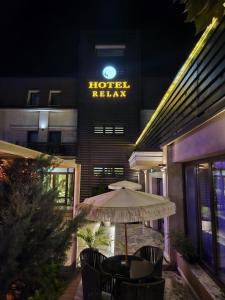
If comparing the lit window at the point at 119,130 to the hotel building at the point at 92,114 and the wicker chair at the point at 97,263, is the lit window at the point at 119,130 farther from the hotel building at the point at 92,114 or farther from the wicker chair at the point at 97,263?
the wicker chair at the point at 97,263

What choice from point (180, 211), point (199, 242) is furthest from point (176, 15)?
point (199, 242)

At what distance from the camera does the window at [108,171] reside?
45.7 ft

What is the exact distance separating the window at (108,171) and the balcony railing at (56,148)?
5.69 ft

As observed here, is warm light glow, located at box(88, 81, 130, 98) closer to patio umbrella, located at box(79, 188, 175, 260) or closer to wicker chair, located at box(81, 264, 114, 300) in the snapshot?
patio umbrella, located at box(79, 188, 175, 260)

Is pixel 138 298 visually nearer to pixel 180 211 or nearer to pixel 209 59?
pixel 180 211

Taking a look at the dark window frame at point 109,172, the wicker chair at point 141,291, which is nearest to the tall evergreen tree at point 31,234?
the wicker chair at point 141,291

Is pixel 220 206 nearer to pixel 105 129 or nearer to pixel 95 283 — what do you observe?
pixel 95 283

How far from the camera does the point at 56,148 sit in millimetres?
14031

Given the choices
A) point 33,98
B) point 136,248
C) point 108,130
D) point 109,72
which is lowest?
point 136,248

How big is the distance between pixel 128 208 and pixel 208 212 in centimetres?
184

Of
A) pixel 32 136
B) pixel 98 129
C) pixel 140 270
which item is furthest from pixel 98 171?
pixel 140 270

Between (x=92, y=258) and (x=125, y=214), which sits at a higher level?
(x=125, y=214)

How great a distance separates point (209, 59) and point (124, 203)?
2.33m

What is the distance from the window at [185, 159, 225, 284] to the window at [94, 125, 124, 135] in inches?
371
